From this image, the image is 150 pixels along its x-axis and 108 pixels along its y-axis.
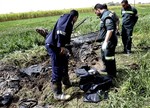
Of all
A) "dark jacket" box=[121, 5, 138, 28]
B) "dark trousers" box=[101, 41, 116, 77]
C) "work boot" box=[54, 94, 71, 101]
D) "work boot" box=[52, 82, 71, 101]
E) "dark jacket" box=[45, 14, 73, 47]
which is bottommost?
"work boot" box=[54, 94, 71, 101]

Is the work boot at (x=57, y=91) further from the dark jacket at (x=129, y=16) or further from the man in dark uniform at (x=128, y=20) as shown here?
the dark jacket at (x=129, y=16)

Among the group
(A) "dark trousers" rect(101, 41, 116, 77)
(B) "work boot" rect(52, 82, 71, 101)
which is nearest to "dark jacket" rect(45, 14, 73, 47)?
(B) "work boot" rect(52, 82, 71, 101)

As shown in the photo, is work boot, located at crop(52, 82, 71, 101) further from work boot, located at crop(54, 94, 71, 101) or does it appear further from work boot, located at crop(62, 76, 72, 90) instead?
work boot, located at crop(62, 76, 72, 90)

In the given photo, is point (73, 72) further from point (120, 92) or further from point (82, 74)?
point (120, 92)

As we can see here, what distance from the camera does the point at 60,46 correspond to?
20.0 ft

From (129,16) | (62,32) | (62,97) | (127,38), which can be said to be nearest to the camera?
(62,32)

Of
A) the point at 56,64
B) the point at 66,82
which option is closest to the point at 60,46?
the point at 56,64

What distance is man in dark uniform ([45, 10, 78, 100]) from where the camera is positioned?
6123mm

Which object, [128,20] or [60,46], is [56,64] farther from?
[128,20]

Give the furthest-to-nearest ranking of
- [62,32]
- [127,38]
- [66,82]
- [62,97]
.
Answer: [127,38]
[66,82]
[62,97]
[62,32]

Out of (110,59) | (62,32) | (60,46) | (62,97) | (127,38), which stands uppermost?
(62,32)

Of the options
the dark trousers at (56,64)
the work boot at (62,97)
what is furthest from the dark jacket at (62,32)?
the work boot at (62,97)

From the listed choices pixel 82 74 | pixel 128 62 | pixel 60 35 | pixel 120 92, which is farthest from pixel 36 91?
pixel 128 62

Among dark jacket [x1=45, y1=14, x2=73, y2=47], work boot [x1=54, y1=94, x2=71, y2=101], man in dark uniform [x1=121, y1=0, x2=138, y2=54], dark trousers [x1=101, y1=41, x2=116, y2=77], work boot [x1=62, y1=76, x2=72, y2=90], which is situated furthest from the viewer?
man in dark uniform [x1=121, y1=0, x2=138, y2=54]
